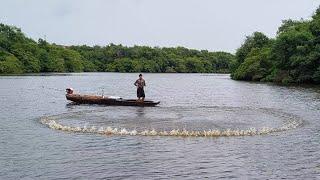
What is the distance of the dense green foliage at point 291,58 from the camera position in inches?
3561

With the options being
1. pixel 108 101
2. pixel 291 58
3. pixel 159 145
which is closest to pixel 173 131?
pixel 159 145

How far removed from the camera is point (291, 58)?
A: 9300cm

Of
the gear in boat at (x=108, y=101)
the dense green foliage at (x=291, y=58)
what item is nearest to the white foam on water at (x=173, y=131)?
the gear in boat at (x=108, y=101)

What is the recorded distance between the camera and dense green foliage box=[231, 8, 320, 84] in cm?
9044

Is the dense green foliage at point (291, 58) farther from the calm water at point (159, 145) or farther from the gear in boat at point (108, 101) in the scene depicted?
the calm water at point (159, 145)

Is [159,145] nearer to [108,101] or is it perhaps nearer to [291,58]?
[108,101]

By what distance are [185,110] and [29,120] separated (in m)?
13.3

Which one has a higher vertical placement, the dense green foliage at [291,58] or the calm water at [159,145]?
the dense green foliage at [291,58]

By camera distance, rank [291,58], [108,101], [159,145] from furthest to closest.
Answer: [291,58] → [108,101] → [159,145]

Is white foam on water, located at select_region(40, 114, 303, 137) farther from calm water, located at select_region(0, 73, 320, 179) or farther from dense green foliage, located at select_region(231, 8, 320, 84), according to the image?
dense green foliage, located at select_region(231, 8, 320, 84)

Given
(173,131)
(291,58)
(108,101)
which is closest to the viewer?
(173,131)

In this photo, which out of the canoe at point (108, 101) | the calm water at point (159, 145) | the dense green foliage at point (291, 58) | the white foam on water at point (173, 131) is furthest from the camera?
the dense green foliage at point (291, 58)

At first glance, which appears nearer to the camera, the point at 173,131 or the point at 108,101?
the point at 173,131

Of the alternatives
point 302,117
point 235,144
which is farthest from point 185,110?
point 235,144
